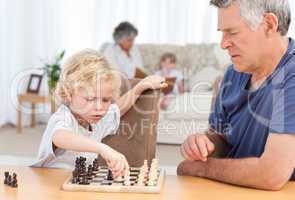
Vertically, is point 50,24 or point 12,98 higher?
point 50,24

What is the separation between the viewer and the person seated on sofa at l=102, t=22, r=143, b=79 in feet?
20.0

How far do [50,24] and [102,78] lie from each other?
489 centimetres

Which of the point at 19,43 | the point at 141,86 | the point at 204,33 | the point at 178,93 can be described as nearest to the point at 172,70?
the point at 178,93

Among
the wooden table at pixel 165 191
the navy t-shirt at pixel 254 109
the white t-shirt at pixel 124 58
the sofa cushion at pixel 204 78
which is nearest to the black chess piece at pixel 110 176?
the wooden table at pixel 165 191

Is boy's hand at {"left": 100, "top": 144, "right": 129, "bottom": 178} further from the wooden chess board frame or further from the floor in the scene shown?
the floor

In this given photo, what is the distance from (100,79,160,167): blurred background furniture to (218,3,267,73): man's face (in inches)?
14.8

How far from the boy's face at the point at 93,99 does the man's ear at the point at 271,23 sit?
58cm

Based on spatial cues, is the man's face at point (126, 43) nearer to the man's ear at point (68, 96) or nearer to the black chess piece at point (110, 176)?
the man's ear at point (68, 96)

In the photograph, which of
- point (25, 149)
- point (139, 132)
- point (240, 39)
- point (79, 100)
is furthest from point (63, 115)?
point (25, 149)

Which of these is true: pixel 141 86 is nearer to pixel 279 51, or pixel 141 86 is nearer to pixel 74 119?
pixel 74 119

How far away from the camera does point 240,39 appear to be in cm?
188

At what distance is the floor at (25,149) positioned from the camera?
4.81 m

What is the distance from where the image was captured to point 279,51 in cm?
192

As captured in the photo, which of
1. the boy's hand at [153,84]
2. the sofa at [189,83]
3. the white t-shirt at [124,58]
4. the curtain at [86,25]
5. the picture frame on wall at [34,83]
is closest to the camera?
the boy's hand at [153,84]
